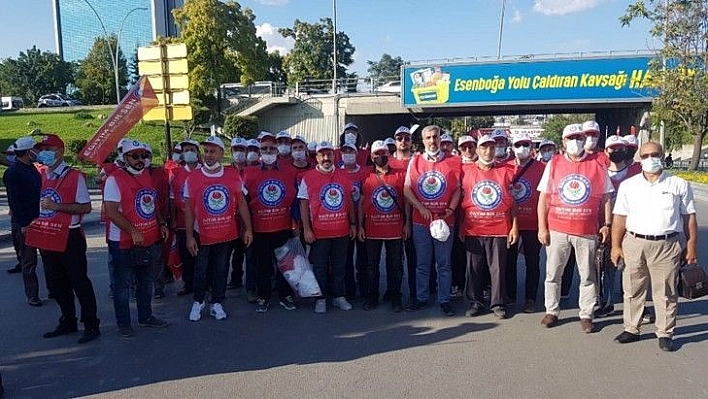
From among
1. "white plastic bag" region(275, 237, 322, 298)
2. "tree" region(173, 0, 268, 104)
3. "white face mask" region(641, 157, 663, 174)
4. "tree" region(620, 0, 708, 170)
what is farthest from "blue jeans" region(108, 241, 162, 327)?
"tree" region(173, 0, 268, 104)

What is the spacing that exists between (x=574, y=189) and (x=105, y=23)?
101597 mm

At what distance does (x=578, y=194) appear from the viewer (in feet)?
16.6

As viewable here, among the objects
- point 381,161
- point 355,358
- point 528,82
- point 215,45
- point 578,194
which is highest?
point 215,45

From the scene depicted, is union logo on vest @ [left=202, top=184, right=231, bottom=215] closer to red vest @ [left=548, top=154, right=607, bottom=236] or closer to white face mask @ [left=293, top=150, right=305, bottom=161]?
white face mask @ [left=293, top=150, right=305, bottom=161]

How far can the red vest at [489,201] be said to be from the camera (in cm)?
555

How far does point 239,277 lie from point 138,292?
1.82m

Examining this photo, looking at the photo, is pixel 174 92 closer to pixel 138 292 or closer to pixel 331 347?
pixel 138 292

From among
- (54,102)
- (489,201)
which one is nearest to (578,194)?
(489,201)

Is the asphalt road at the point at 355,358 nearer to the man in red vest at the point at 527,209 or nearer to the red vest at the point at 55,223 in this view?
the man in red vest at the point at 527,209

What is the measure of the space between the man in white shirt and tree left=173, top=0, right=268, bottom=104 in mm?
33496

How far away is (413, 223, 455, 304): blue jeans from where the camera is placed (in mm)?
5793

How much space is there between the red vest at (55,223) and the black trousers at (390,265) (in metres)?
2.99

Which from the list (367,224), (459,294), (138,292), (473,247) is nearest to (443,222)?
(473,247)

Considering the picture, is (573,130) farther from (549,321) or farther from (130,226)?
(130,226)
